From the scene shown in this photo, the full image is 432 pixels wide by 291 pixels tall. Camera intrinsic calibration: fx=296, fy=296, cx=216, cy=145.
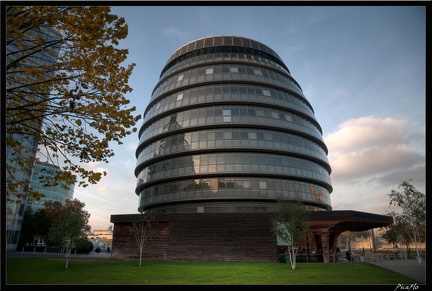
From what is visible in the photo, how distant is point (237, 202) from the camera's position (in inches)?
1467

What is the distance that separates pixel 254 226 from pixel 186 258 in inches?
309

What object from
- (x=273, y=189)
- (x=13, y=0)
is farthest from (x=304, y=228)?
(x=13, y=0)

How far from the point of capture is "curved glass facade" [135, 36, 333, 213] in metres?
37.5

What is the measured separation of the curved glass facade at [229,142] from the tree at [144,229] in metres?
6.31

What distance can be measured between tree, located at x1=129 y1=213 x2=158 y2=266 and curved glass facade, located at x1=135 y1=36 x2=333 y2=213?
6.31 meters

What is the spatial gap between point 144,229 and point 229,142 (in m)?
14.9

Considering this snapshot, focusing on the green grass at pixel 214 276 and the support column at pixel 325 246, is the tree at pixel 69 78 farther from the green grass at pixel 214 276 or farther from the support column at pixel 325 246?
the support column at pixel 325 246

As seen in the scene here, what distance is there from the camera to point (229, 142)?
38594mm

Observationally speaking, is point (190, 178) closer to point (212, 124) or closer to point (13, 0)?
point (212, 124)

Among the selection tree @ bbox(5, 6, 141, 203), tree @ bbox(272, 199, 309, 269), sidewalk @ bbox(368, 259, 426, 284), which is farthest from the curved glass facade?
tree @ bbox(5, 6, 141, 203)

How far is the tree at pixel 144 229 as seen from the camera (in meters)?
31.5

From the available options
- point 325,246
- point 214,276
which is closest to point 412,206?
point 325,246

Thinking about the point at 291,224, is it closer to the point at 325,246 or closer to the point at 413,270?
the point at 325,246

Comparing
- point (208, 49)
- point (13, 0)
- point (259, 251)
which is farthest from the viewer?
point (208, 49)
